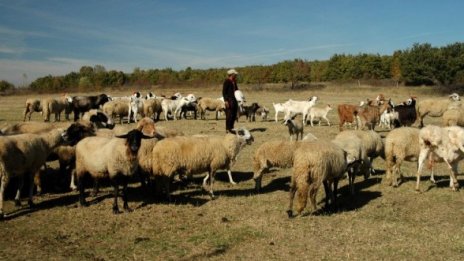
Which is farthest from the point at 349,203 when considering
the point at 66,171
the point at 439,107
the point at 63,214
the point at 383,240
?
the point at 439,107

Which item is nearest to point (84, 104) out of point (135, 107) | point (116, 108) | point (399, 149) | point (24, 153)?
point (116, 108)

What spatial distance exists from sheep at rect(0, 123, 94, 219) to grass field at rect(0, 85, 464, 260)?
0.79 meters

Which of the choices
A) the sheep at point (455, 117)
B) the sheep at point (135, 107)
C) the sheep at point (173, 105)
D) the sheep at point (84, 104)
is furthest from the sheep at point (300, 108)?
the sheep at point (84, 104)

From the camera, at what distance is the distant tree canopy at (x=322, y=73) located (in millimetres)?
69688

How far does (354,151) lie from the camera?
11.7 m

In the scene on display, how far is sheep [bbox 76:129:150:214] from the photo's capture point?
9.81 m

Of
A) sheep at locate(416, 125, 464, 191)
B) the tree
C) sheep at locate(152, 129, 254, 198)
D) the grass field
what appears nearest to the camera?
the grass field

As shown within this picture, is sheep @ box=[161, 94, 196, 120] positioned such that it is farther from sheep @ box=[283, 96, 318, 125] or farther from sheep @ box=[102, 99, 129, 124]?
sheep @ box=[283, 96, 318, 125]

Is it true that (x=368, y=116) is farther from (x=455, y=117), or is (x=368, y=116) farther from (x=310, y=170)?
(x=310, y=170)

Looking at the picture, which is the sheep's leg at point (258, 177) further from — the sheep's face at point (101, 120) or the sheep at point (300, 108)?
the sheep at point (300, 108)

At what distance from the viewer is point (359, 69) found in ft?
267

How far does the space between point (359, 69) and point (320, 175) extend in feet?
251

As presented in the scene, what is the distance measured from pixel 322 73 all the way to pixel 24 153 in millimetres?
82679

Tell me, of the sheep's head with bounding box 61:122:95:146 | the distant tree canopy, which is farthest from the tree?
the sheep's head with bounding box 61:122:95:146
